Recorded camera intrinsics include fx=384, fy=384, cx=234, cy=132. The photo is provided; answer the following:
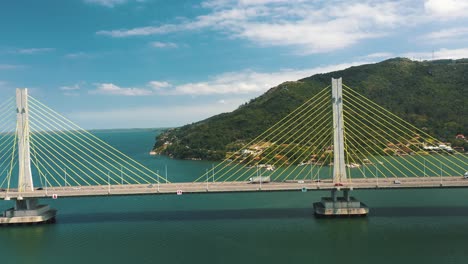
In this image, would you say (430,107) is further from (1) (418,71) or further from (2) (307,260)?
(2) (307,260)

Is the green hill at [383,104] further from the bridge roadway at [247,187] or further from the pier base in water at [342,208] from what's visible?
the pier base in water at [342,208]

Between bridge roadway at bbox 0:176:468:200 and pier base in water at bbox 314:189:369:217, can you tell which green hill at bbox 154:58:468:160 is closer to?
bridge roadway at bbox 0:176:468:200

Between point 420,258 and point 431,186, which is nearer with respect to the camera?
point 420,258

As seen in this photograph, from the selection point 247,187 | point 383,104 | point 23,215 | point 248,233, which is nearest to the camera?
point 248,233

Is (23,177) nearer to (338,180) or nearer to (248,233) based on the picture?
(248,233)

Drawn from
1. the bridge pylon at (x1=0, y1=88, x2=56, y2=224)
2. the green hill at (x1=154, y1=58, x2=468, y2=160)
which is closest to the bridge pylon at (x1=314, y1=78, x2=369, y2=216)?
the bridge pylon at (x1=0, y1=88, x2=56, y2=224)

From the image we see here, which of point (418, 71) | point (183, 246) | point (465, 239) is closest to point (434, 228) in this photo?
point (465, 239)

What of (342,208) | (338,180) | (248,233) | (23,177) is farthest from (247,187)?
(23,177)
